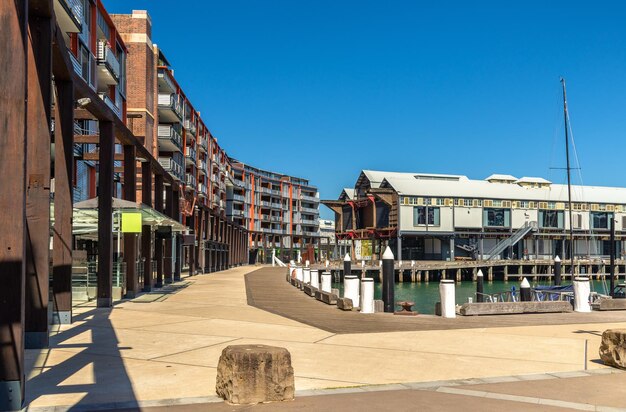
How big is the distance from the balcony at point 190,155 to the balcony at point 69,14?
3629 centimetres

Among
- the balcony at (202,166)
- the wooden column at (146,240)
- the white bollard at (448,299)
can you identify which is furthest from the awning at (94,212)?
the balcony at (202,166)

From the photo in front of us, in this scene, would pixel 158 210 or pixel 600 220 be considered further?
pixel 600 220

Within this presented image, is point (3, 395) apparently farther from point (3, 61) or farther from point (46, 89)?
point (46, 89)

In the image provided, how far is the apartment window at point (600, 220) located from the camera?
9125cm

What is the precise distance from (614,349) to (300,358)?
4841mm

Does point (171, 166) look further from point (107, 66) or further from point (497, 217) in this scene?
point (497, 217)

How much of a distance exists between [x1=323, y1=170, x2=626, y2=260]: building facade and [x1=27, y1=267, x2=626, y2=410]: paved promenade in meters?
67.9

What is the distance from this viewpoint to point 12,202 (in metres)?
6.83

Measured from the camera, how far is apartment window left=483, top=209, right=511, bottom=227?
8669cm

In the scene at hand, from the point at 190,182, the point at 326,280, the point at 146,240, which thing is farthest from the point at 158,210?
the point at 190,182

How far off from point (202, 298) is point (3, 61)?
17.6 meters

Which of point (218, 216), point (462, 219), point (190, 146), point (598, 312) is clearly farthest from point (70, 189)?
point (462, 219)

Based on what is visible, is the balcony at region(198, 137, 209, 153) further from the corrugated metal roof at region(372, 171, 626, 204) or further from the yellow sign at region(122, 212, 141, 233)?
the yellow sign at region(122, 212, 141, 233)

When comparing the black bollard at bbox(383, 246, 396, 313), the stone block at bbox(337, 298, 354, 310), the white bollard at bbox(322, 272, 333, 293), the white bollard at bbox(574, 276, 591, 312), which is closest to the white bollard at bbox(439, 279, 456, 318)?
the black bollard at bbox(383, 246, 396, 313)
